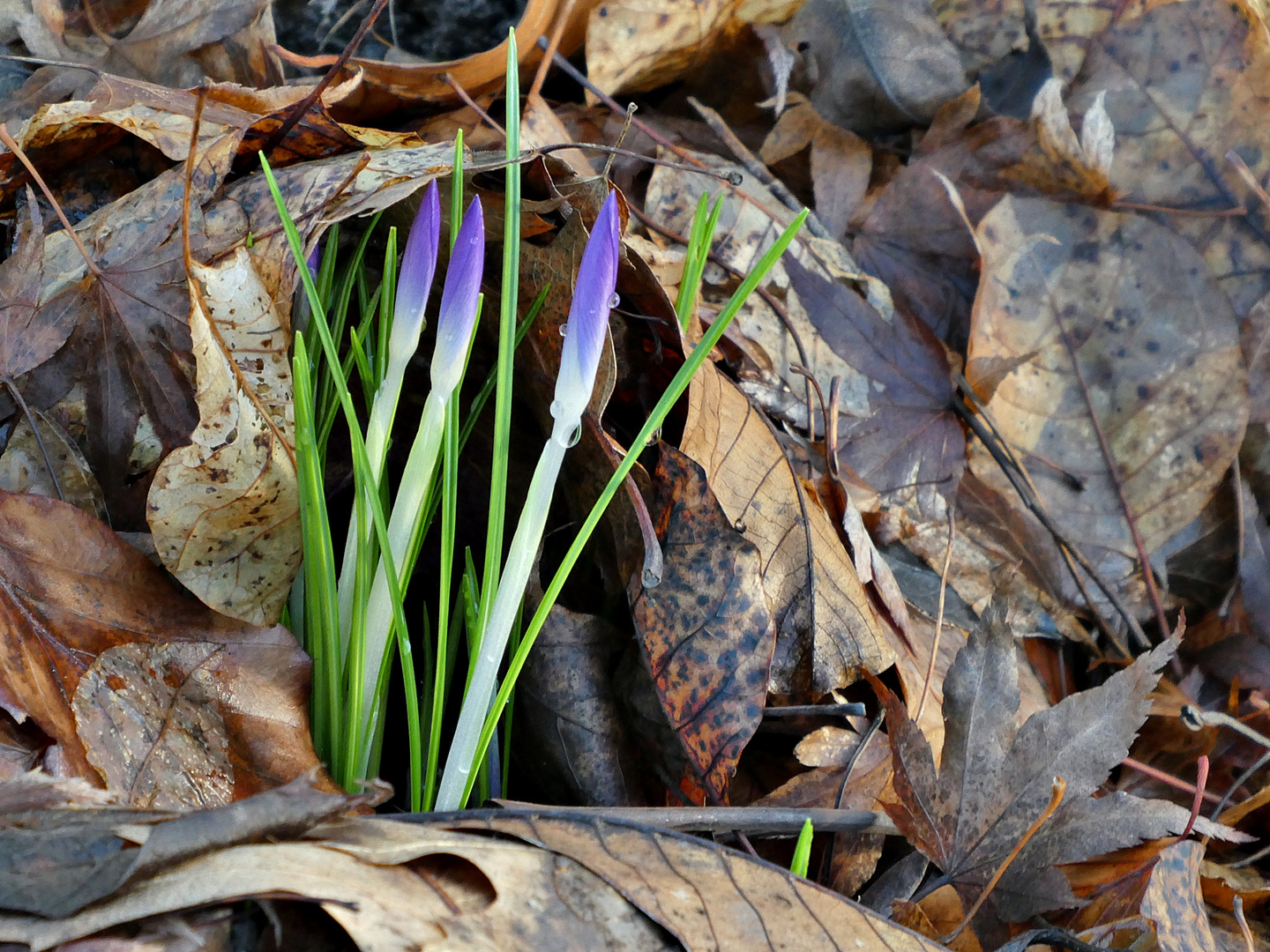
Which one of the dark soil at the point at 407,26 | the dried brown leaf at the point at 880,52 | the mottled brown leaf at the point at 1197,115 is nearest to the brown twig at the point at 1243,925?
the mottled brown leaf at the point at 1197,115

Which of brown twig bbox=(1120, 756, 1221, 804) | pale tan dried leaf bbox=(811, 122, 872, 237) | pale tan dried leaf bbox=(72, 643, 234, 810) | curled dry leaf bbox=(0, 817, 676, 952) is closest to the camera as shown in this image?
curled dry leaf bbox=(0, 817, 676, 952)

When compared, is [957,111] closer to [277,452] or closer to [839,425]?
[839,425]

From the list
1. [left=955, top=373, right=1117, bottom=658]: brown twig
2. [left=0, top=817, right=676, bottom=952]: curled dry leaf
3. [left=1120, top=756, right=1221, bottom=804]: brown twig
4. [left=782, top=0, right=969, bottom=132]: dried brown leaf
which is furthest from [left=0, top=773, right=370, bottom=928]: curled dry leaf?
[left=782, top=0, right=969, bottom=132]: dried brown leaf

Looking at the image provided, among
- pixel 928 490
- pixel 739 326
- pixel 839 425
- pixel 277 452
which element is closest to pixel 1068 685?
pixel 928 490

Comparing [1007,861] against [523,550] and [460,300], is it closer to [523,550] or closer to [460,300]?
[523,550]

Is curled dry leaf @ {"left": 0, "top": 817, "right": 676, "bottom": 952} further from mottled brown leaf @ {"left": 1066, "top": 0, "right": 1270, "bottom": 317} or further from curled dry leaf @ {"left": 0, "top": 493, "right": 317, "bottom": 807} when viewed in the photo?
mottled brown leaf @ {"left": 1066, "top": 0, "right": 1270, "bottom": 317}

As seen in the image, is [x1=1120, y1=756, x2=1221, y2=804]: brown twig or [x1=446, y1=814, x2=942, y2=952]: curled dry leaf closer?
[x1=446, y1=814, x2=942, y2=952]: curled dry leaf

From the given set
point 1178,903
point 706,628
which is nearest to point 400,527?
point 706,628
